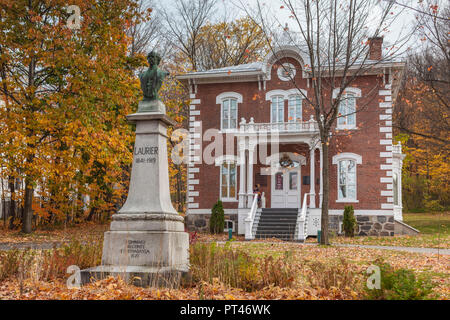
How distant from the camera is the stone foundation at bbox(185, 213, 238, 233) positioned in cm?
2398

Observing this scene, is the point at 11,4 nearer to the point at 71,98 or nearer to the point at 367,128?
the point at 71,98

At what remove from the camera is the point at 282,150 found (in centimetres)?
2439

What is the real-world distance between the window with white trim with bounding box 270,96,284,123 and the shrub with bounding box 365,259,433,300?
1853cm

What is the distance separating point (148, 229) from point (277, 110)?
662 inches

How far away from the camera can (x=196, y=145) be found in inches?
981

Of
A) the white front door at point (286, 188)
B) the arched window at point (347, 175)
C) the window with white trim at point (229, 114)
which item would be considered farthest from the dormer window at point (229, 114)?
the arched window at point (347, 175)

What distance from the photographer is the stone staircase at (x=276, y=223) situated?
68.6 feet

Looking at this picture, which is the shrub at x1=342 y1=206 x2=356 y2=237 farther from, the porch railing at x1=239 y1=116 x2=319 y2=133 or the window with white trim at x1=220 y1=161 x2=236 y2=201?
the window with white trim at x1=220 y1=161 x2=236 y2=201

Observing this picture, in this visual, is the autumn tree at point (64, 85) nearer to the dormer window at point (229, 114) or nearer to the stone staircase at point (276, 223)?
the dormer window at point (229, 114)

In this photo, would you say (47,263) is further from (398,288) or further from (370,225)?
(370,225)

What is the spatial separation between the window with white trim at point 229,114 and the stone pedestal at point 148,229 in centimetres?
1519
